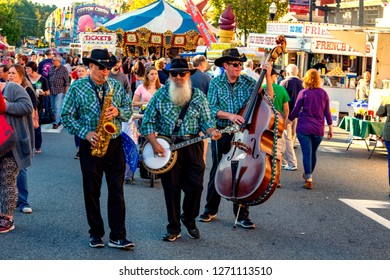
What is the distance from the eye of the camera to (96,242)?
6.96 m

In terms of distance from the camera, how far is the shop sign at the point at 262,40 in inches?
1073

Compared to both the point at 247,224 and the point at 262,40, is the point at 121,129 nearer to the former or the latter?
the point at 247,224

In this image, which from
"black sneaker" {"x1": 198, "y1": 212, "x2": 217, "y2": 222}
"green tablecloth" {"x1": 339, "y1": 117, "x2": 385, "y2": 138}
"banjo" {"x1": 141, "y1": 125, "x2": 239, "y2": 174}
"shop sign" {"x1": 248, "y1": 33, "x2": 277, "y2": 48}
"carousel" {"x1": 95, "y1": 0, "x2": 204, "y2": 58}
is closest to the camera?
"banjo" {"x1": 141, "y1": 125, "x2": 239, "y2": 174}

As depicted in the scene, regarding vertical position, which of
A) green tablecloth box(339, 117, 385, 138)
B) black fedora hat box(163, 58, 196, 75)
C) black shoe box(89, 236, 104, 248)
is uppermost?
black fedora hat box(163, 58, 196, 75)

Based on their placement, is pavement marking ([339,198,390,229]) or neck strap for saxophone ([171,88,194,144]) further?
pavement marking ([339,198,390,229])

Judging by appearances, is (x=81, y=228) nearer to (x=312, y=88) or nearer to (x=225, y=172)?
(x=225, y=172)

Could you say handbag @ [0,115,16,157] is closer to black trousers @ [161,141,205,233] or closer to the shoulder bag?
the shoulder bag

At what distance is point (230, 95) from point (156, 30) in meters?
33.6

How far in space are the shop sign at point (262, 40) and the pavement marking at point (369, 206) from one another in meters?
17.2

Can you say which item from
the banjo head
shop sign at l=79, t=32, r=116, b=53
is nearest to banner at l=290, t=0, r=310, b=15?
shop sign at l=79, t=32, r=116, b=53

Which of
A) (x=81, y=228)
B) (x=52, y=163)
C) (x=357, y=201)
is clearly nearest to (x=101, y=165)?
(x=81, y=228)

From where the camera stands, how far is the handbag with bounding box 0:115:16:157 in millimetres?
7387

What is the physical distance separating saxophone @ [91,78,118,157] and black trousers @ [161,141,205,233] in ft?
2.68

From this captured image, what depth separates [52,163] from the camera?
1269 cm
